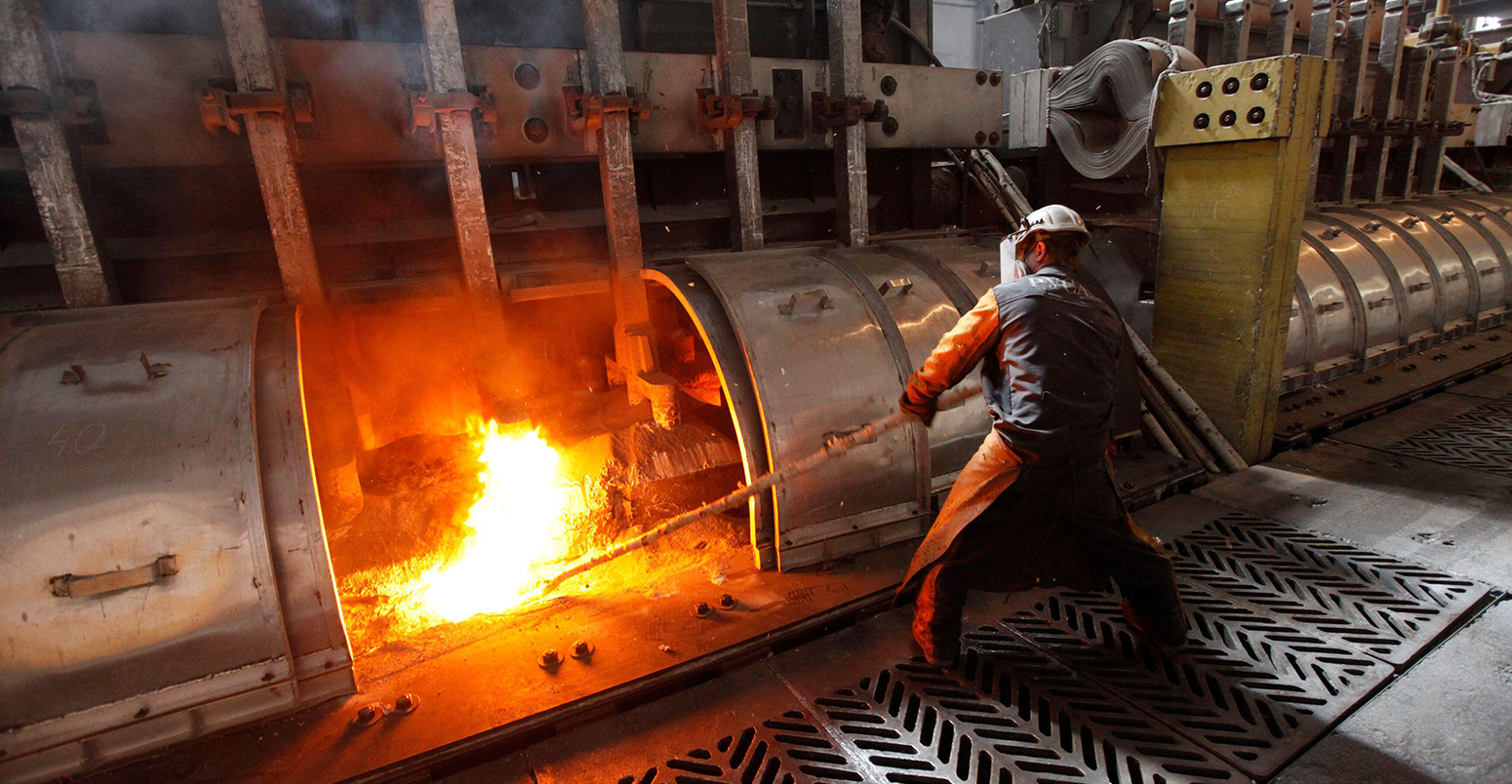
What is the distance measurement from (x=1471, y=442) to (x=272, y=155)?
20.5 feet

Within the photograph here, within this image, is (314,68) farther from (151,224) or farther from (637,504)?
(637,504)

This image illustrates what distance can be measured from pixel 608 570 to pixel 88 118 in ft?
8.72

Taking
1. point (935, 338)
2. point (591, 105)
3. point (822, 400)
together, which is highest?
point (591, 105)

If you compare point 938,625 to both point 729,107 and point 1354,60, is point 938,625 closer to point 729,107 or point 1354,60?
point 729,107

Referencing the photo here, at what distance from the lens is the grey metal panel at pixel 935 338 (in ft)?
11.3

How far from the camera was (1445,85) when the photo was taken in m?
6.93

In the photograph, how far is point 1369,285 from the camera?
5.67 m

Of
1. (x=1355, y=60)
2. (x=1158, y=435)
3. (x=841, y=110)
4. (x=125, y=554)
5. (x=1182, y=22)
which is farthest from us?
(x=1355, y=60)

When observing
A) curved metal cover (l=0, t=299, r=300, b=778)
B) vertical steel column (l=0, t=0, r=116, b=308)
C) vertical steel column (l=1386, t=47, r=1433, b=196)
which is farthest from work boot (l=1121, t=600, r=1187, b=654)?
vertical steel column (l=1386, t=47, r=1433, b=196)

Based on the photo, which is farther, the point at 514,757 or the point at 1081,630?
the point at 1081,630

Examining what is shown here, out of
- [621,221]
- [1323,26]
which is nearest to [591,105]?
[621,221]

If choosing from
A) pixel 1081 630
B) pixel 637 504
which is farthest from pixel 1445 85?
pixel 637 504

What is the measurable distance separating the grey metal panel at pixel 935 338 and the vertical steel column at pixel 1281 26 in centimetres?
406

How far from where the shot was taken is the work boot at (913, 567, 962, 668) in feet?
8.16
